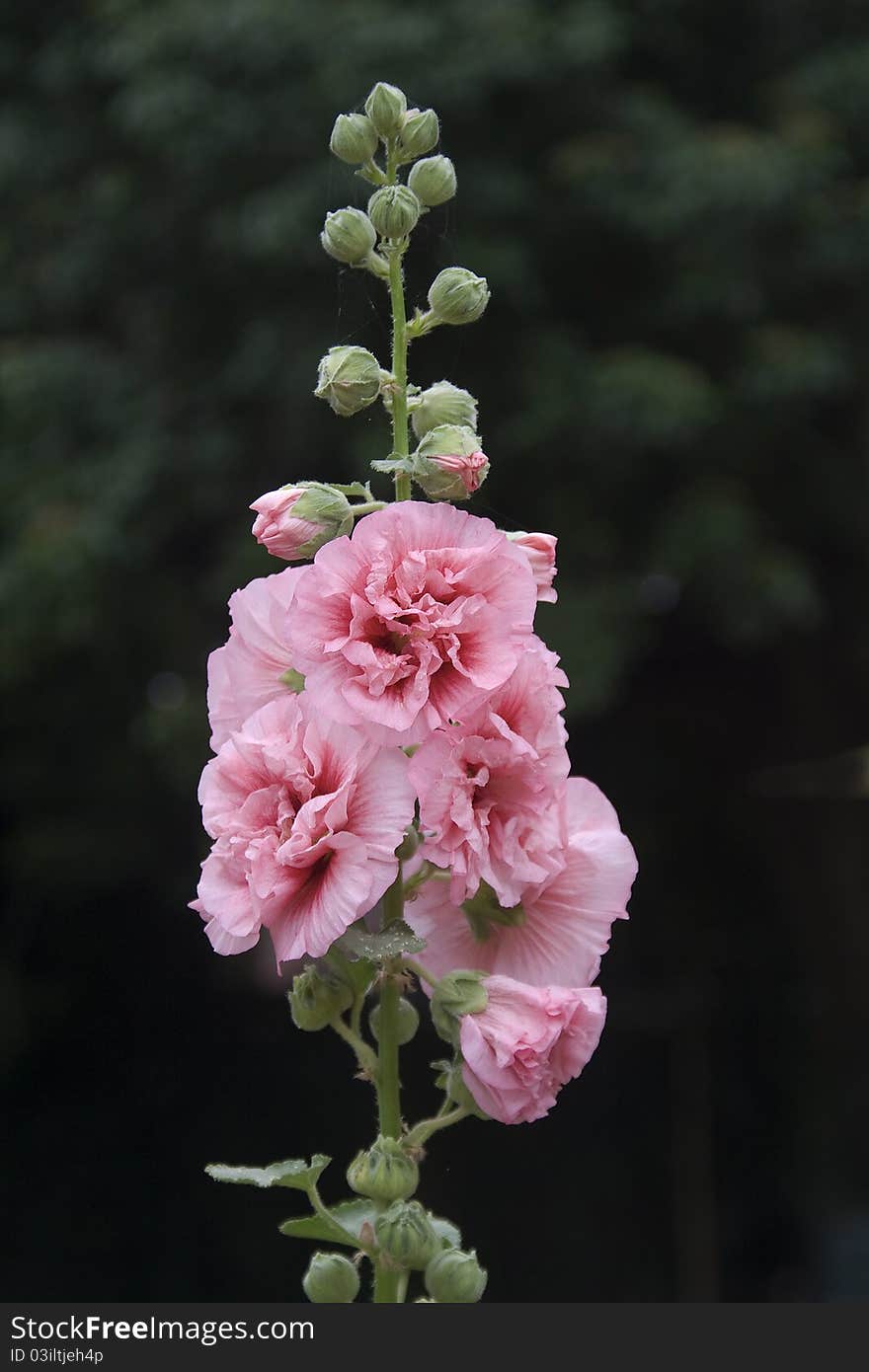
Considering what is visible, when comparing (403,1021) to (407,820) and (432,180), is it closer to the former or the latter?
(407,820)

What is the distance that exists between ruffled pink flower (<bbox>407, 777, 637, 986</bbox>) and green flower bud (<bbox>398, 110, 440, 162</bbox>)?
0.41m

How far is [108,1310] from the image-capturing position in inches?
38.1

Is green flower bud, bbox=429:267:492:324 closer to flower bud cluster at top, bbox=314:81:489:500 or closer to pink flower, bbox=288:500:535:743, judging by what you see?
flower bud cluster at top, bbox=314:81:489:500

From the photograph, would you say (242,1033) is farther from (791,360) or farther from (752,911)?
(791,360)

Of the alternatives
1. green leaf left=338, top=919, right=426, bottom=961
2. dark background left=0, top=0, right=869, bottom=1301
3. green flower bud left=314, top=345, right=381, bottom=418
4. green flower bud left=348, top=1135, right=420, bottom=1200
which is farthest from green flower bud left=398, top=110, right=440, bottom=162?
dark background left=0, top=0, right=869, bottom=1301

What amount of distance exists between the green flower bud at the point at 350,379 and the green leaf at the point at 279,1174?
0.43 metres

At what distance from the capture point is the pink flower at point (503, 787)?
2.64ft

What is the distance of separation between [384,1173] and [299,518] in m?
0.37

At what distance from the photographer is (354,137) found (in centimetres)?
96

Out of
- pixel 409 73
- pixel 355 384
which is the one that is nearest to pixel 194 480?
pixel 409 73

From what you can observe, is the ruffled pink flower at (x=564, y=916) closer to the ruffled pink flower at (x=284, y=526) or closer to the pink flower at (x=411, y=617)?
the pink flower at (x=411, y=617)

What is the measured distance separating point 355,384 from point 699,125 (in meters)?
4.77

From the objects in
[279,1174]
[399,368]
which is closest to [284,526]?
[399,368]

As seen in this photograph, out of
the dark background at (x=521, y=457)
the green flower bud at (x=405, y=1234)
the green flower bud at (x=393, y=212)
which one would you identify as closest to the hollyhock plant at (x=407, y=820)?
the green flower bud at (x=405, y=1234)
